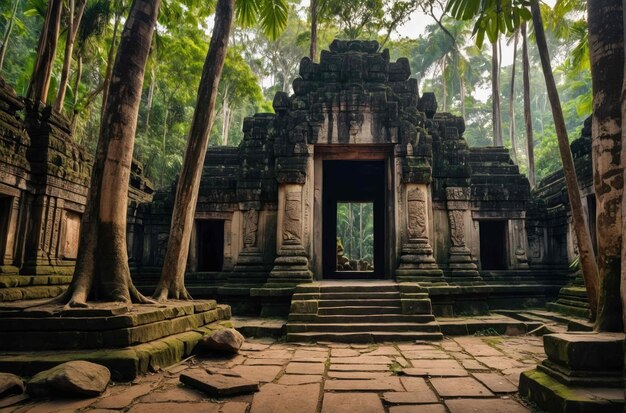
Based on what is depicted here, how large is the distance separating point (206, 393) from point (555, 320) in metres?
6.94

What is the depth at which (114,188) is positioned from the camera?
573 centimetres

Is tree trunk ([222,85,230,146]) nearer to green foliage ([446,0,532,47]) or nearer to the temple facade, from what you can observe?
the temple facade

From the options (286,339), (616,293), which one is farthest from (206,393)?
(616,293)

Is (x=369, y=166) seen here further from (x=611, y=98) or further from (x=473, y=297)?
(x=611, y=98)

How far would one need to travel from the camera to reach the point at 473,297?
891 centimetres

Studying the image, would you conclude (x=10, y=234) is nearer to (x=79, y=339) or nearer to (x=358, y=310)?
(x=79, y=339)

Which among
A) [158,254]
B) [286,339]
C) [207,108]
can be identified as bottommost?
[286,339]

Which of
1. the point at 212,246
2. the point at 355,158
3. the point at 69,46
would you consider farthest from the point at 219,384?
the point at 69,46

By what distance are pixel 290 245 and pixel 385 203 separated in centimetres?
269

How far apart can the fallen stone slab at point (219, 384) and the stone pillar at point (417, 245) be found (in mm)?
5290

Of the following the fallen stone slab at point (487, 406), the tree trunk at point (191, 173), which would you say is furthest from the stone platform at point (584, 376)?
the tree trunk at point (191, 173)

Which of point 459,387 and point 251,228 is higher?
point 251,228

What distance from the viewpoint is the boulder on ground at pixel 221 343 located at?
5.56 metres

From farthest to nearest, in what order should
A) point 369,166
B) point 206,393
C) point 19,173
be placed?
1. point 369,166
2. point 19,173
3. point 206,393
